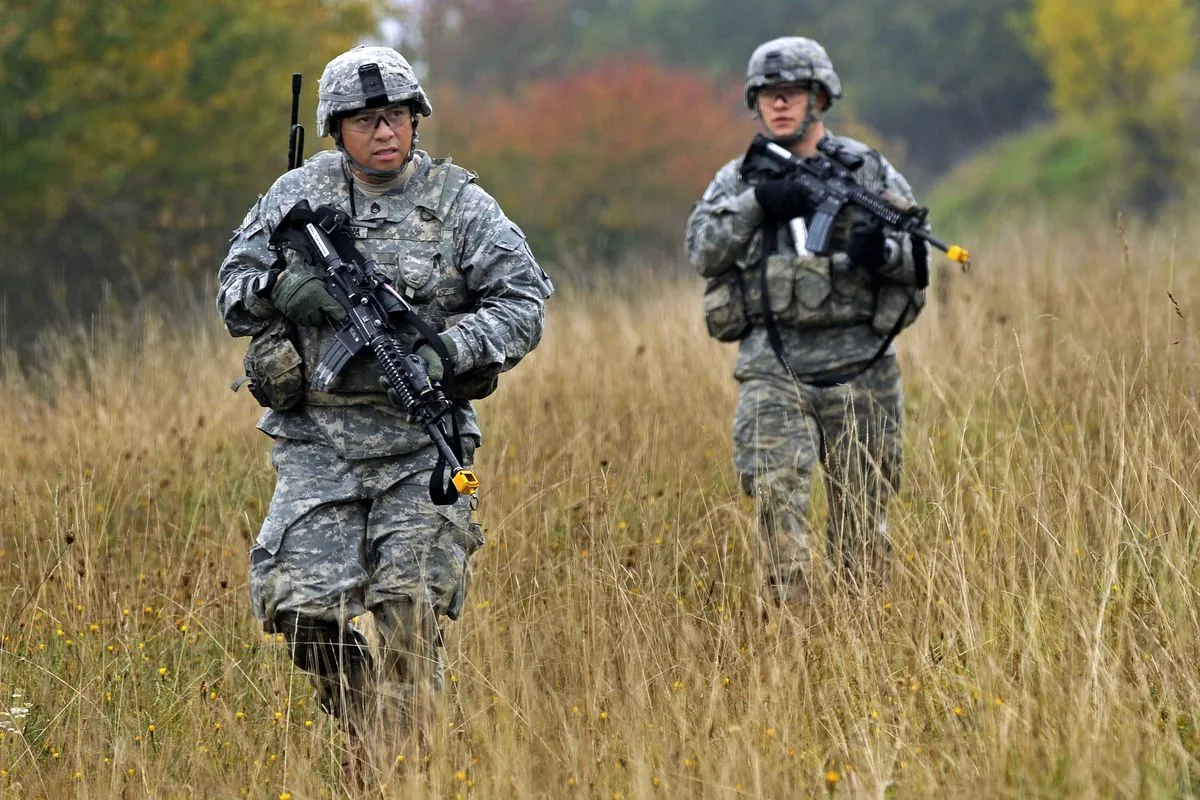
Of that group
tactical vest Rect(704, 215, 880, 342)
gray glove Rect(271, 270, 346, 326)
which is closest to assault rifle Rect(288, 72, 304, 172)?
gray glove Rect(271, 270, 346, 326)

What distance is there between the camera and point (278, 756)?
4180mm

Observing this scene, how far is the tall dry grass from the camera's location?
3494 millimetres

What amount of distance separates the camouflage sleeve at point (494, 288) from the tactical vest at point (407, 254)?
0.04 m

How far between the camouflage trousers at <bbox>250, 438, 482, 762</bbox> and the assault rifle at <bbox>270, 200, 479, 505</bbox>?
6.5 inches

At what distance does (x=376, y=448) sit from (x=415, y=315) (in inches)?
14.1

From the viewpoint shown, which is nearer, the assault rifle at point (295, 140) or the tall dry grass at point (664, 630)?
the tall dry grass at point (664, 630)

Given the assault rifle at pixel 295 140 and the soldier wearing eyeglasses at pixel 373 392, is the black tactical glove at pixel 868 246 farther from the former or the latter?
the assault rifle at pixel 295 140

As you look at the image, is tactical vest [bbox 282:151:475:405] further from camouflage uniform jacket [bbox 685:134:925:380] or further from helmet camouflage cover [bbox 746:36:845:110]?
helmet camouflage cover [bbox 746:36:845:110]

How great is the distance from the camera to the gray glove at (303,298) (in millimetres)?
4086

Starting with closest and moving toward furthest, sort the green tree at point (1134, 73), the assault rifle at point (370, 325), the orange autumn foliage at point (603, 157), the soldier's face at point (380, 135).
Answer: the assault rifle at point (370, 325), the soldier's face at point (380, 135), the orange autumn foliage at point (603, 157), the green tree at point (1134, 73)

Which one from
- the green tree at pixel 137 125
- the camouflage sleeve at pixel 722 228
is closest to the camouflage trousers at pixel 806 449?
the camouflage sleeve at pixel 722 228

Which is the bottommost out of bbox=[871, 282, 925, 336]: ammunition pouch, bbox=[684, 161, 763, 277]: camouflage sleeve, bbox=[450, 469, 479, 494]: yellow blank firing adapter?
bbox=[450, 469, 479, 494]: yellow blank firing adapter

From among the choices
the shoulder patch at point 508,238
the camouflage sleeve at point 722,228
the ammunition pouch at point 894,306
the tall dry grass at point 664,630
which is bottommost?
the tall dry grass at point 664,630

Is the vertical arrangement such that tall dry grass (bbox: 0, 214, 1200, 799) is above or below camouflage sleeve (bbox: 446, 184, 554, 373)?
below
